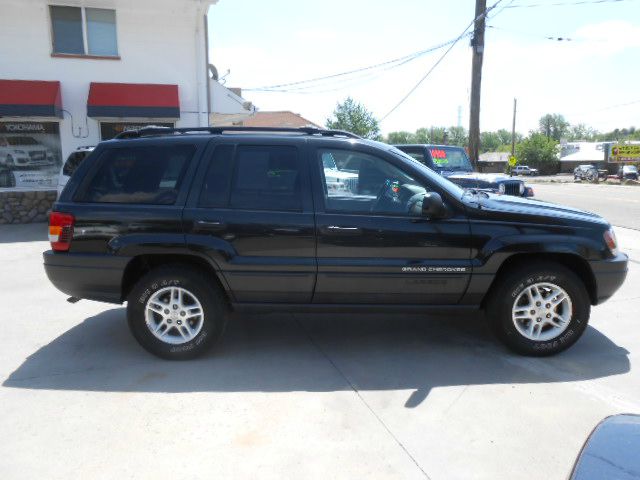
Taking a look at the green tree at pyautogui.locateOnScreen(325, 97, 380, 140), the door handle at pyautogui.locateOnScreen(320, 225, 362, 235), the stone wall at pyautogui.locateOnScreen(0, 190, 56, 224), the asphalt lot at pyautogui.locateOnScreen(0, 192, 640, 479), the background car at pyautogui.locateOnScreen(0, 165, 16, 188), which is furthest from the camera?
the green tree at pyautogui.locateOnScreen(325, 97, 380, 140)

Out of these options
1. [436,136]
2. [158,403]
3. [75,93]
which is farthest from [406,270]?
[436,136]

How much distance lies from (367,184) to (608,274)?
6.93 feet

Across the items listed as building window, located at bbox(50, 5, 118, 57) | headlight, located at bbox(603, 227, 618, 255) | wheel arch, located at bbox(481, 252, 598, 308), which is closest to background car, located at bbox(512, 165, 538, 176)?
building window, located at bbox(50, 5, 118, 57)

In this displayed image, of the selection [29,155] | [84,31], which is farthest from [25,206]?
[84,31]

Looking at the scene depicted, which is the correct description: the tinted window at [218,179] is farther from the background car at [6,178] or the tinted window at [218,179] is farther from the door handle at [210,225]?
the background car at [6,178]

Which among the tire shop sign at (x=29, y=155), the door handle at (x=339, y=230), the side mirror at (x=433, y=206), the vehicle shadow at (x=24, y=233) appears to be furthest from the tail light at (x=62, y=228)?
the tire shop sign at (x=29, y=155)

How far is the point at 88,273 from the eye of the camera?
13.6 feet

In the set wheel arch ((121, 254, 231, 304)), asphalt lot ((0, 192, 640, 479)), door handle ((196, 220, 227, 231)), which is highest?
door handle ((196, 220, 227, 231))

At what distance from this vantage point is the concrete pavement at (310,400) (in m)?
2.86

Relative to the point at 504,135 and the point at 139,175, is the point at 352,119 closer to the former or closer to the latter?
Answer: the point at 139,175

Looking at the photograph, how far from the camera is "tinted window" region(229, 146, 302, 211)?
405cm

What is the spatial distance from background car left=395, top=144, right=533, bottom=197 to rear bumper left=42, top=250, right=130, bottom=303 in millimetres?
7308

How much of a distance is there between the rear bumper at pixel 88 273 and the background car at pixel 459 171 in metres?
7.31

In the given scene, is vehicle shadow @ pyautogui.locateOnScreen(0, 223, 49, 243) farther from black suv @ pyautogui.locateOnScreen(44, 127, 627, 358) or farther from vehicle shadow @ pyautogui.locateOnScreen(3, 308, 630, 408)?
black suv @ pyautogui.locateOnScreen(44, 127, 627, 358)
